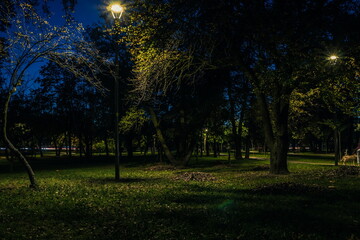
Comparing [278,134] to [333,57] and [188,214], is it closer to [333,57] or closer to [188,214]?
[333,57]

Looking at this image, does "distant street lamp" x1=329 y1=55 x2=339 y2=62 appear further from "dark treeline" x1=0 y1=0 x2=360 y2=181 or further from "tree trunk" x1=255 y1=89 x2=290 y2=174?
"tree trunk" x1=255 y1=89 x2=290 y2=174

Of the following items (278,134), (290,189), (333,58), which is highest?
(333,58)

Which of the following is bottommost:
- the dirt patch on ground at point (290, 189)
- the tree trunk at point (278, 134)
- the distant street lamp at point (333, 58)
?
the dirt patch on ground at point (290, 189)

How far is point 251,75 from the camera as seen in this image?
17.2m

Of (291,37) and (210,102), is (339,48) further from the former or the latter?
(210,102)

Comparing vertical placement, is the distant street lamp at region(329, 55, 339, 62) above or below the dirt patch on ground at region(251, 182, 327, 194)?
above

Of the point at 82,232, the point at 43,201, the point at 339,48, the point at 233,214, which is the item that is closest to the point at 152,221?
the point at 82,232

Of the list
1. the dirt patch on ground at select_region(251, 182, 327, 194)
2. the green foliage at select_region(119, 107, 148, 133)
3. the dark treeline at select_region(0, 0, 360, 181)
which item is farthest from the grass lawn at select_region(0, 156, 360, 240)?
the green foliage at select_region(119, 107, 148, 133)

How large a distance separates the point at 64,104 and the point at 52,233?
144 ft

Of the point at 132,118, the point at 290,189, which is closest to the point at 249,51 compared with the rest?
the point at 290,189

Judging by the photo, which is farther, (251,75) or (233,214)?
(251,75)

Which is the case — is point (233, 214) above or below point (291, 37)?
below

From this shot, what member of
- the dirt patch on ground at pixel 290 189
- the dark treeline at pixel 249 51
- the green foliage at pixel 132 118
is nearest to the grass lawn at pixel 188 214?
the dirt patch on ground at pixel 290 189

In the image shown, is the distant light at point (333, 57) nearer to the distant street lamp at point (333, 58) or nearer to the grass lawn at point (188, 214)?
the distant street lamp at point (333, 58)
